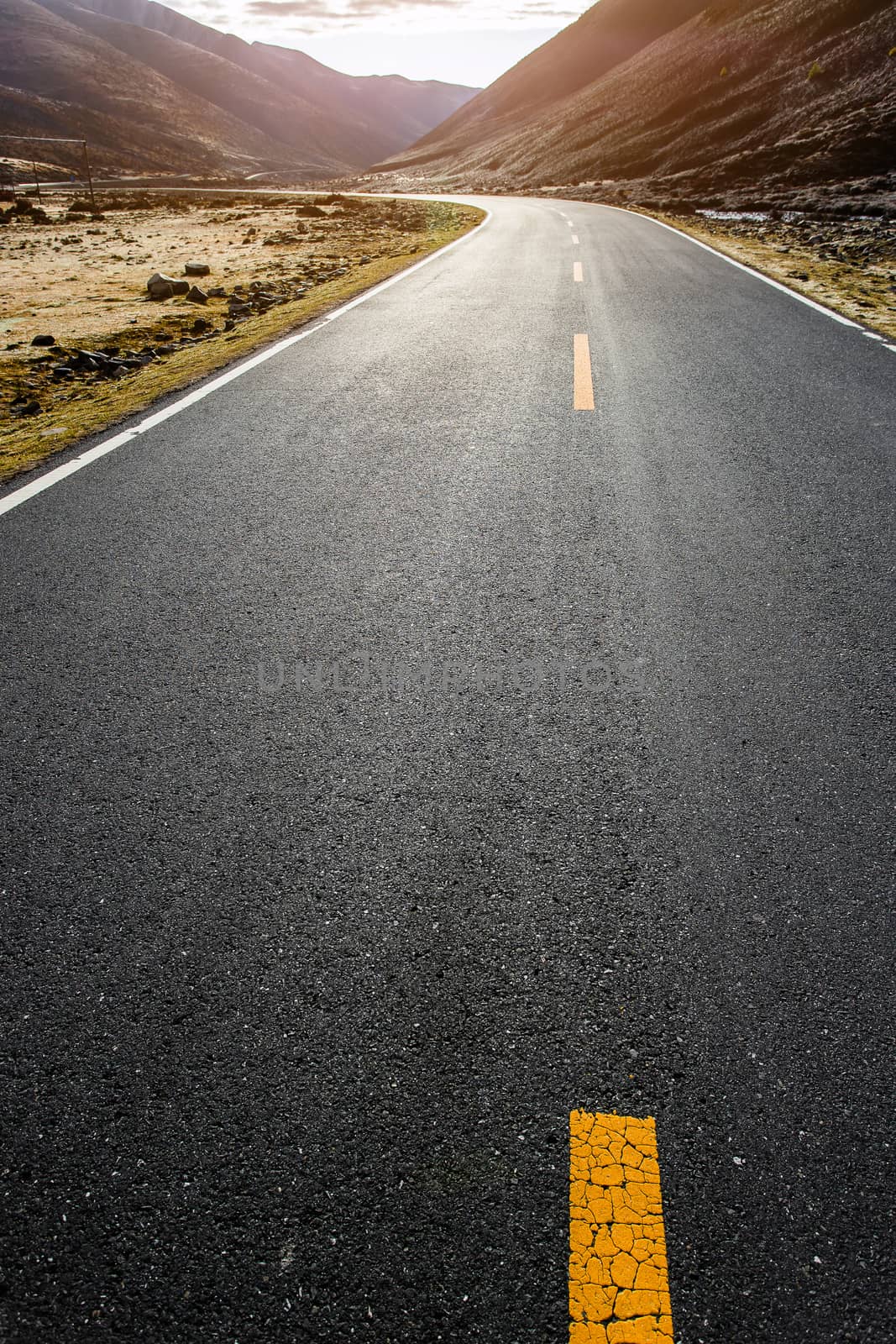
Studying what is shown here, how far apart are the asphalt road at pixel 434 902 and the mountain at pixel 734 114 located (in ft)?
112

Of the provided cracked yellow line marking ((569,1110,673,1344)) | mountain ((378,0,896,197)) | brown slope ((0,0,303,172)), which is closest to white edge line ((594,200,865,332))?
cracked yellow line marking ((569,1110,673,1344))

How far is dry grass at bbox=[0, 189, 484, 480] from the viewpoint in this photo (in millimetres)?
6371

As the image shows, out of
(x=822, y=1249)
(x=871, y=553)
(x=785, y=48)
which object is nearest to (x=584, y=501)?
(x=871, y=553)

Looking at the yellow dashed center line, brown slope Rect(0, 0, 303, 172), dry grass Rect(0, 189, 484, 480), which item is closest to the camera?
the yellow dashed center line

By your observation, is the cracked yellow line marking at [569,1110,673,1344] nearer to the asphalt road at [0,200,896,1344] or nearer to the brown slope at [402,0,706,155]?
the asphalt road at [0,200,896,1344]

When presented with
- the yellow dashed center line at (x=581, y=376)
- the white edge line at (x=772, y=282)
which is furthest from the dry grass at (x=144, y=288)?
the white edge line at (x=772, y=282)

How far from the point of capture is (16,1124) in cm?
162

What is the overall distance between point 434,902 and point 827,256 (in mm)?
16972

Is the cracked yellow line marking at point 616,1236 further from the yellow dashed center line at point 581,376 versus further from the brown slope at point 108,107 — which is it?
the brown slope at point 108,107

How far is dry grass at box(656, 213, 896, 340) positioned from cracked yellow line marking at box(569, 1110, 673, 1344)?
9.43 metres

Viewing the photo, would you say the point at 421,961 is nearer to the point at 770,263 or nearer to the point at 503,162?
the point at 770,263

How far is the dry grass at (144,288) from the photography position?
637 cm

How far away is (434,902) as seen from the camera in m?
2.08

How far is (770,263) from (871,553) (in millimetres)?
12400
